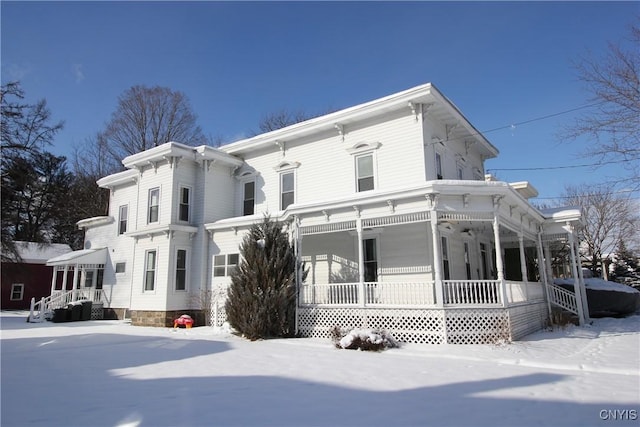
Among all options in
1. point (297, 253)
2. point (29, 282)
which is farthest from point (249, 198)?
point (29, 282)

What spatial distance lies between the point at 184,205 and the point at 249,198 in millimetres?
2732

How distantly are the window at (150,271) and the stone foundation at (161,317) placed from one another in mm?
1045

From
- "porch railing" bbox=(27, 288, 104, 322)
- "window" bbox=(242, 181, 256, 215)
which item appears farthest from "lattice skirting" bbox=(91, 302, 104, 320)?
"window" bbox=(242, 181, 256, 215)

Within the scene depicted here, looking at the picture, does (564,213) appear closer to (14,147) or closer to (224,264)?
(224,264)

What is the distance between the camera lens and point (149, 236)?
666 inches

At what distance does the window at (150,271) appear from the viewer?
54.2 ft

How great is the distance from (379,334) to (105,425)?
6.84 meters

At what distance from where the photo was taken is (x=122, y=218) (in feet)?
Answer: 68.9

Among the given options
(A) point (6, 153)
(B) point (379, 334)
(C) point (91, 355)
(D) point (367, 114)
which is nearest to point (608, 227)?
(D) point (367, 114)

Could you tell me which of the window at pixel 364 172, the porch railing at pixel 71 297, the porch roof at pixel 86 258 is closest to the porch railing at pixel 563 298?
the window at pixel 364 172

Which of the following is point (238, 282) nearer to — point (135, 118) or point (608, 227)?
point (135, 118)

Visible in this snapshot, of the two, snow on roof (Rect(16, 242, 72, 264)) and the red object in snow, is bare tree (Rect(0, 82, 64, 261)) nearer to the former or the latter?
the red object in snow

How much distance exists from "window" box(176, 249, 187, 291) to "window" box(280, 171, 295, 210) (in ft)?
14.9

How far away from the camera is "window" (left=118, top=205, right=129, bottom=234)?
2081 centimetres
